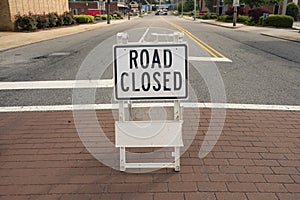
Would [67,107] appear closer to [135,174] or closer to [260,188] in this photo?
A: [135,174]

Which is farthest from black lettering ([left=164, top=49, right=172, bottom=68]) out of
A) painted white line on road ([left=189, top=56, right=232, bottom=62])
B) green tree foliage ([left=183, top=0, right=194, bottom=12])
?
green tree foliage ([left=183, top=0, right=194, bottom=12])

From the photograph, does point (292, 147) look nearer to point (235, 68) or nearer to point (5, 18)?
point (235, 68)

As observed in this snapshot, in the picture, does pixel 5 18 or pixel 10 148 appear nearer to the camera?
pixel 10 148

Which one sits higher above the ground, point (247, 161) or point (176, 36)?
point (176, 36)

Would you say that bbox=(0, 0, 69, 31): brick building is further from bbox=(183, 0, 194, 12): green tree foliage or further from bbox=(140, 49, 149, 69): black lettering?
bbox=(183, 0, 194, 12): green tree foliage

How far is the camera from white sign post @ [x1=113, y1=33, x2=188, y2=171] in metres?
3.11

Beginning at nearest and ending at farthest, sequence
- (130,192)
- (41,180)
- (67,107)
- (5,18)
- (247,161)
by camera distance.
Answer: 1. (130,192)
2. (41,180)
3. (247,161)
4. (67,107)
5. (5,18)

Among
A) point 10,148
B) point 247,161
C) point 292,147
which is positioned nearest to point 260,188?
point 247,161

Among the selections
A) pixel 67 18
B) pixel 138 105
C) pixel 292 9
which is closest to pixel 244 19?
pixel 292 9

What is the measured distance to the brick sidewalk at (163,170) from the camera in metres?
2.94

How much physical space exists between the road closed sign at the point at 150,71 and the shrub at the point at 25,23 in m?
23.4

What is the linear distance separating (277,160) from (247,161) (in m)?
0.38

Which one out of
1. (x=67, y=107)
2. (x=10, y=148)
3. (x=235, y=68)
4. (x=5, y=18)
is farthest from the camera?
(x=5, y=18)

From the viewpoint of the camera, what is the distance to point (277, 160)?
3.56 meters
